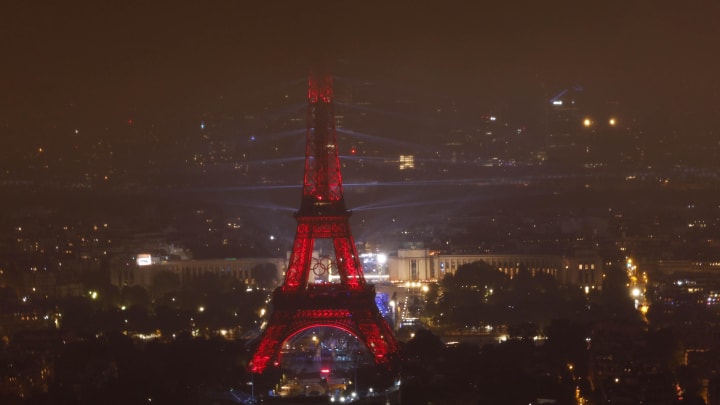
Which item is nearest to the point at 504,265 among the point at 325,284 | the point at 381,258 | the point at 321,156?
the point at 381,258

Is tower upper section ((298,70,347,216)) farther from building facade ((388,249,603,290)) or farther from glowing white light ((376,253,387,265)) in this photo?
glowing white light ((376,253,387,265))

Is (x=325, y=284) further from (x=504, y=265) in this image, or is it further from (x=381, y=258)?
(x=504, y=265)

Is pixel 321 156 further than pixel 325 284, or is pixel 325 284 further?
pixel 325 284

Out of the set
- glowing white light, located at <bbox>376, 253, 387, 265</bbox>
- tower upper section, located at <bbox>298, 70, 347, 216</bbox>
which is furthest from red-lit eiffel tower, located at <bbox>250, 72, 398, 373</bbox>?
glowing white light, located at <bbox>376, 253, 387, 265</bbox>

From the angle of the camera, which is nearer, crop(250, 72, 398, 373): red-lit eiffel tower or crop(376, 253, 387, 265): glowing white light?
crop(250, 72, 398, 373): red-lit eiffel tower

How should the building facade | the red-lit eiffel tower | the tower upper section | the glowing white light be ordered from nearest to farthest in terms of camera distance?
1. the red-lit eiffel tower
2. the tower upper section
3. the building facade
4. the glowing white light

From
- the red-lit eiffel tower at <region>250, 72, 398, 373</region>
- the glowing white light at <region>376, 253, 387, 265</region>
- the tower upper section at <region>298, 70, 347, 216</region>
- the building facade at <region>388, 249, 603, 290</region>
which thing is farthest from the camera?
the glowing white light at <region>376, 253, 387, 265</region>

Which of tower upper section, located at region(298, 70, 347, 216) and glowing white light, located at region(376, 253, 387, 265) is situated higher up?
tower upper section, located at region(298, 70, 347, 216)

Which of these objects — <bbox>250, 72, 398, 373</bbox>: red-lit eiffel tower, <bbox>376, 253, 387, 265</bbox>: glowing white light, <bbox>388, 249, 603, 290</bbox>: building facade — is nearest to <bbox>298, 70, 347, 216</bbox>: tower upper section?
<bbox>250, 72, 398, 373</bbox>: red-lit eiffel tower

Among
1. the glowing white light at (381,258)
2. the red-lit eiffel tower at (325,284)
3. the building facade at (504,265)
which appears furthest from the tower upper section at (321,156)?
the glowing white light at (381,258)

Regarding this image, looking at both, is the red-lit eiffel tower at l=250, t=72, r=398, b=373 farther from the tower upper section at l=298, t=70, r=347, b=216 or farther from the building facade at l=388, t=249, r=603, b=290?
the building facade at l=388, t=249, r=603, b=290
